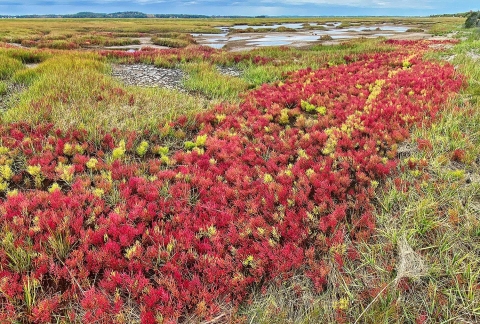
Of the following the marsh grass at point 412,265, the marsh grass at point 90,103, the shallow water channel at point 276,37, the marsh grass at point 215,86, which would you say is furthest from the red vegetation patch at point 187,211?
the shallow water channel at point 276,37

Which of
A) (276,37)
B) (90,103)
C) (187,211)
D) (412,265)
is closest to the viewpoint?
(412,265)

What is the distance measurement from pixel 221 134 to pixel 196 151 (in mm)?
1094

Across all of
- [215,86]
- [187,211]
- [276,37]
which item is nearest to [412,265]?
[187,211]

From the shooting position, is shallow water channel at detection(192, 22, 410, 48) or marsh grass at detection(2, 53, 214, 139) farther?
shallow water channel at detection(192, 22, 410, 48)

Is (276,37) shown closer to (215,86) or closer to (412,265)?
(215,86)

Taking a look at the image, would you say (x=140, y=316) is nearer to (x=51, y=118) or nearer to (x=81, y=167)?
(x=81, y=167)

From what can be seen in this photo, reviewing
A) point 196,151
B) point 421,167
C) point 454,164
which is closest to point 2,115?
point 196,151

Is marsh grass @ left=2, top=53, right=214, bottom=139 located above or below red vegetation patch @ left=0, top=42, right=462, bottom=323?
above

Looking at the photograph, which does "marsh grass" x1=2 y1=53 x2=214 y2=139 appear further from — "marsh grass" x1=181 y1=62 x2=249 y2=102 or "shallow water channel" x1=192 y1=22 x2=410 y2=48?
"shallow water channel" x1=192 y1=22 x2=410 y2=48

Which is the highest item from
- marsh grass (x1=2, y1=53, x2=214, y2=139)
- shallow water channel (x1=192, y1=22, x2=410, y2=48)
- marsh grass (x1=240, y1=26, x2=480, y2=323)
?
shallow water channel (x1=192, y1=22, x2=410, y2=48)

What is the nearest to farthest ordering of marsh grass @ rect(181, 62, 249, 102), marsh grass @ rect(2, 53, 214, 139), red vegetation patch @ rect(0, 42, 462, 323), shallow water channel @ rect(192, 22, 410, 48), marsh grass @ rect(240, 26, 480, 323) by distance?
marsh grass @ rect(240, 26, 480, 323) → red vegetation patch @ rect(0, 42, 462, 323) → marsh grass @ rect(2, 53, 214, 139) → marsh grass @ rect(181, 62, 249, 102) → shallow water channel @ rect(192, 22, 410, 48)

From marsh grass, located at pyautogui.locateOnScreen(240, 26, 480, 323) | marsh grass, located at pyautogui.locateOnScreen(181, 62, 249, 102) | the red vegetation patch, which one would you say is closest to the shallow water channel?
marsh grass, located at pyautogui.locateOnScreen(181, 62, 249, 102)

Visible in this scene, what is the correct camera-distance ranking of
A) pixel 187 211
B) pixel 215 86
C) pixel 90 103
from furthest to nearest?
pixel 215 86
pixel 90 103
pixel 187 211

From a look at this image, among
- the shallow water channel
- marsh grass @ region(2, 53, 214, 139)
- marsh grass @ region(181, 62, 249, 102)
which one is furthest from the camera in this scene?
the shallow water channel
